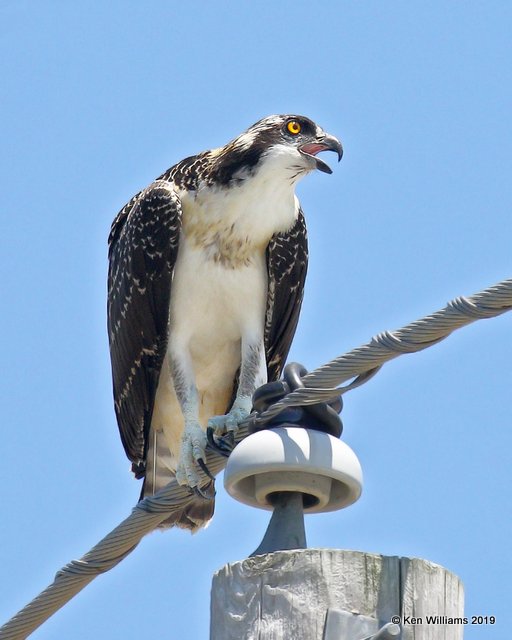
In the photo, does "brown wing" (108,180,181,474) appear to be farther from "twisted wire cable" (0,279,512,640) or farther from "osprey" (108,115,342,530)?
"twisted wire cable" (0,279,512,640)

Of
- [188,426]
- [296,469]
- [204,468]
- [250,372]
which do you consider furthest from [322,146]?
[296,469]

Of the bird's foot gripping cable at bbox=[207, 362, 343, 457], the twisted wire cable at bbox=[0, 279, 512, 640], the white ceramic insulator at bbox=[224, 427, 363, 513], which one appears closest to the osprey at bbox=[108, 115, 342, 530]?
the twisted wire cable at bbox=[0, 279, 512, 640]

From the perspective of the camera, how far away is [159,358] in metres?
8.48

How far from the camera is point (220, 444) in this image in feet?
22.6

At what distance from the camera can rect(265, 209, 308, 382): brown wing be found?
8.53 metres

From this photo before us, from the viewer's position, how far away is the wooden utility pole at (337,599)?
3.89 m

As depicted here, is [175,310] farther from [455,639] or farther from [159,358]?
[455,639]

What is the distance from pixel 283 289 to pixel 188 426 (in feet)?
4.16

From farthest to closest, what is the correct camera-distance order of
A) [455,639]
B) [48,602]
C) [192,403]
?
[192,403] < [48,602] < [455,639]

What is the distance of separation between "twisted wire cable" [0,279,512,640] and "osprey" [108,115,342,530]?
239cm

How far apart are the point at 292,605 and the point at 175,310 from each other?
4621 mm

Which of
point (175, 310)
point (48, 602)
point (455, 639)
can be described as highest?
point (175, 310)

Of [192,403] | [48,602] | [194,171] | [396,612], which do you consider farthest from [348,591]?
[194,171]

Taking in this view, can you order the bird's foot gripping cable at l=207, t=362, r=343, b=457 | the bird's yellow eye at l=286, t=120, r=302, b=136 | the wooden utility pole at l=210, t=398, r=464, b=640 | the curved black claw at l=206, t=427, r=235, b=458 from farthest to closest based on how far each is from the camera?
the bird's yellow eye at l=286, t=120, r=302, b=136 < the curved black claw at l=206, t=427, r=235, b=458 < the bird's foot gripping cable at l=207, t=362, r=343, b=457 < the wooden utility pole at l=210, t=398, r=464, b=640
